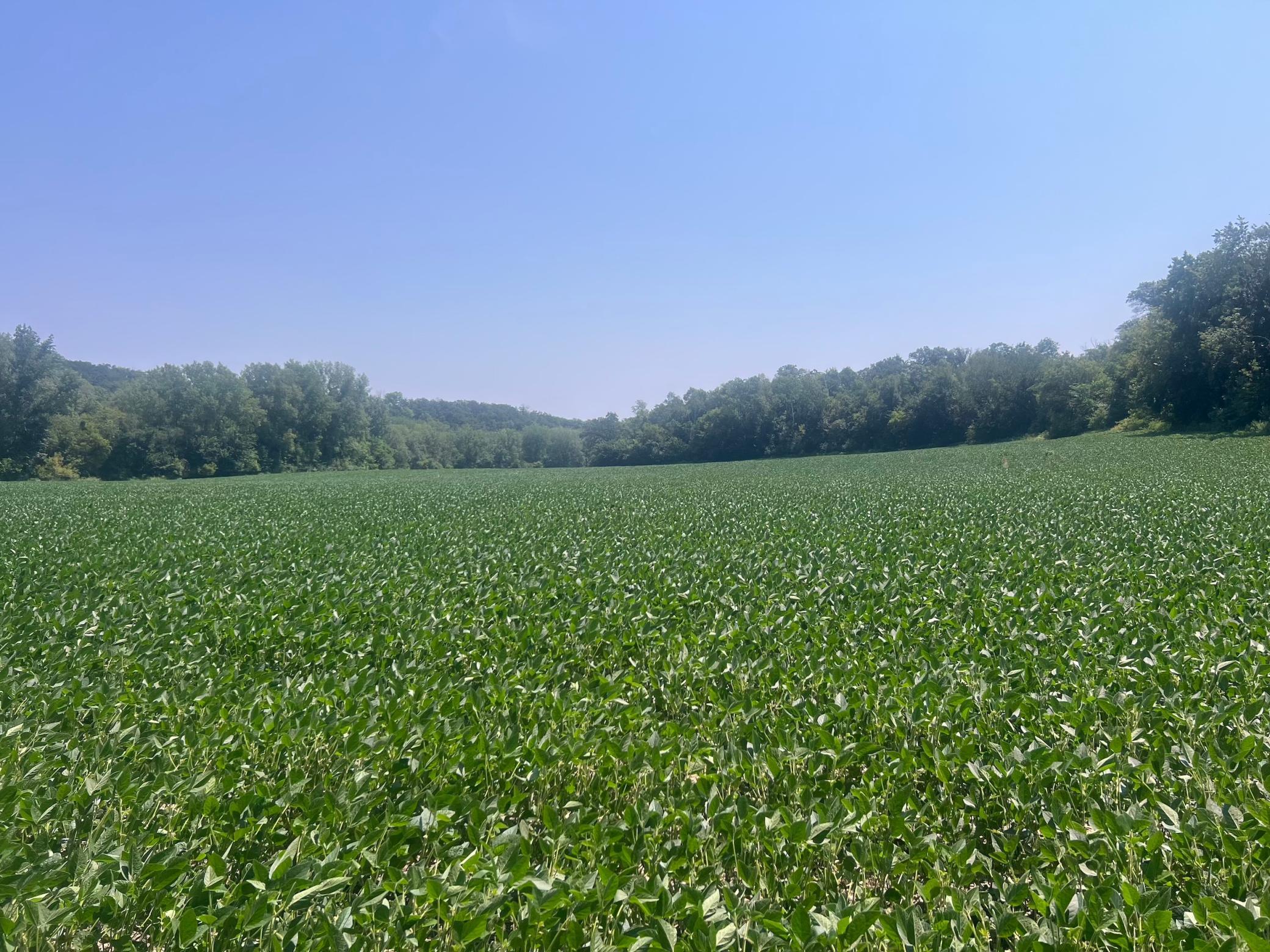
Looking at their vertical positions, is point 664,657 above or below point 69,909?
below

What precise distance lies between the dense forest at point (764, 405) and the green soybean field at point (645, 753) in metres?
46.5

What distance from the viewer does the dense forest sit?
4400cm

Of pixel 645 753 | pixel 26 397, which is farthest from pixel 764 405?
pixel 645 753

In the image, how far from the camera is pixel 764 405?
306ft

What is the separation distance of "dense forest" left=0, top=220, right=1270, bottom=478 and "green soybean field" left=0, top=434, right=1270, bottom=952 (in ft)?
153

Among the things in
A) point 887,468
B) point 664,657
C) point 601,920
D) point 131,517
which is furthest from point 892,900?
Result: point 887,468

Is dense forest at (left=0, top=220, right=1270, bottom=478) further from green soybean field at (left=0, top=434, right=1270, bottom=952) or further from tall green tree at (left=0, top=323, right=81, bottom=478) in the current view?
green soybean field at (left=0, top=434, right=1270, bottom=952)

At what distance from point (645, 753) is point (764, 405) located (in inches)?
3630

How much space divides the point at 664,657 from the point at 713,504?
578 inches

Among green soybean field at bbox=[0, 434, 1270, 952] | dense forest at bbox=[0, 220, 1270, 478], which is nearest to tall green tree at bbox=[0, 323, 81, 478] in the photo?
dense forest at bbox=[0, 220, 1270, 478]

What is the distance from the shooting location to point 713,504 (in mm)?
20938

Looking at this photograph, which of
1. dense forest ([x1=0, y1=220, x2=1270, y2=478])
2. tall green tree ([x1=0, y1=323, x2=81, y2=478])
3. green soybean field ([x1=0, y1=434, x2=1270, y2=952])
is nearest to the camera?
green soybean field ([x1=0, y1=434, x2=1270, y2=952])

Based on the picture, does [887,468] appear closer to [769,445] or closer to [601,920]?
[601,920]

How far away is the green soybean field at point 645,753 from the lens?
2.57m
